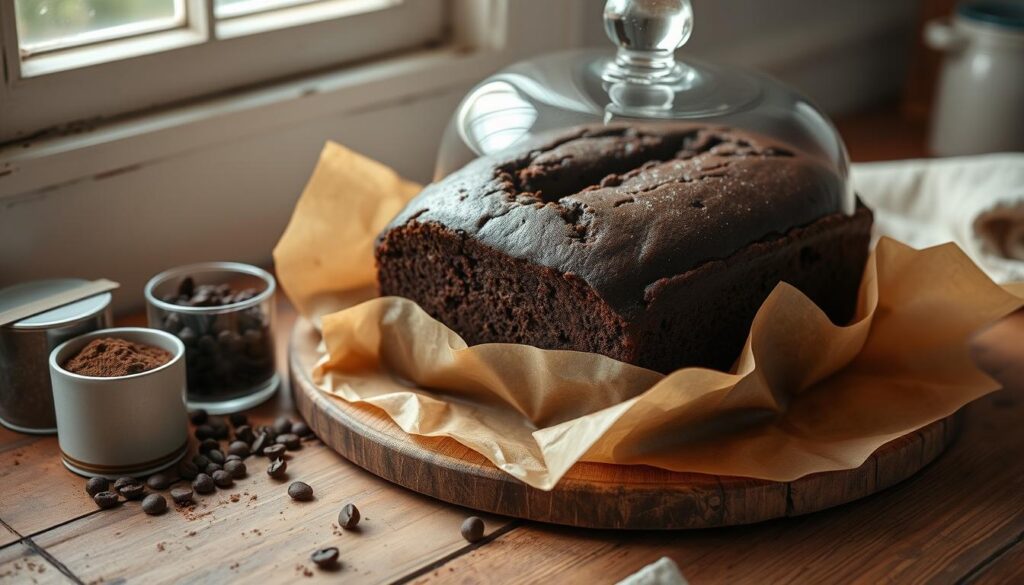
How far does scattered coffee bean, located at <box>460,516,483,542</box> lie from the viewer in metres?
0.95

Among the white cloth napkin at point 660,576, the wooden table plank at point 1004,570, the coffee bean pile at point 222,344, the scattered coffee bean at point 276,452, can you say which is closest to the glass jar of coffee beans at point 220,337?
the coffee bean pile at point 222,344

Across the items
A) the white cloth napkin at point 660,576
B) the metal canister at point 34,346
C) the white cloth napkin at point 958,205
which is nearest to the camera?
the white cloth napkin at point 660,576

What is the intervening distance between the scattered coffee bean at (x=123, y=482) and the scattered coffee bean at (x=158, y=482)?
1 cm

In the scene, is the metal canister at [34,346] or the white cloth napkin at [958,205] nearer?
the metal canister at [34,346]

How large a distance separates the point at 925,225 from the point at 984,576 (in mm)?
770

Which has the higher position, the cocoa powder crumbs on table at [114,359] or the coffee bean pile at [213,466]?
the cocoa powder crumbs on table at [114,359]

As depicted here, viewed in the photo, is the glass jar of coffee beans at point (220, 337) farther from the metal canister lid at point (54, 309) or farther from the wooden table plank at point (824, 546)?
the wooden table plank at point (824, 546)

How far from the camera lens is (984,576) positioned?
94 cm

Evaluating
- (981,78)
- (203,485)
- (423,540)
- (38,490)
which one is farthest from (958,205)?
(38,490)

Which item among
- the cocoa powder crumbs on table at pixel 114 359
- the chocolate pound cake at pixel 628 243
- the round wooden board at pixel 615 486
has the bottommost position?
the round wooden board at pixel 615 486

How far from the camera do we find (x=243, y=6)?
140cm

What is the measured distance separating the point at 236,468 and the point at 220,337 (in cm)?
16

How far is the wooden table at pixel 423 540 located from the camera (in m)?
0.91

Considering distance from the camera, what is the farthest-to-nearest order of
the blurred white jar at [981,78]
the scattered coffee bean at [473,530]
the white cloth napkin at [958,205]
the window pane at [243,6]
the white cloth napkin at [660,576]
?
the blurred white jar at [981,78]
the white cloth napkin at [958,205]
the window pane at [243,6]
the scattered coffee bean at [473,530]
the white cloth napkin at [660,576]
